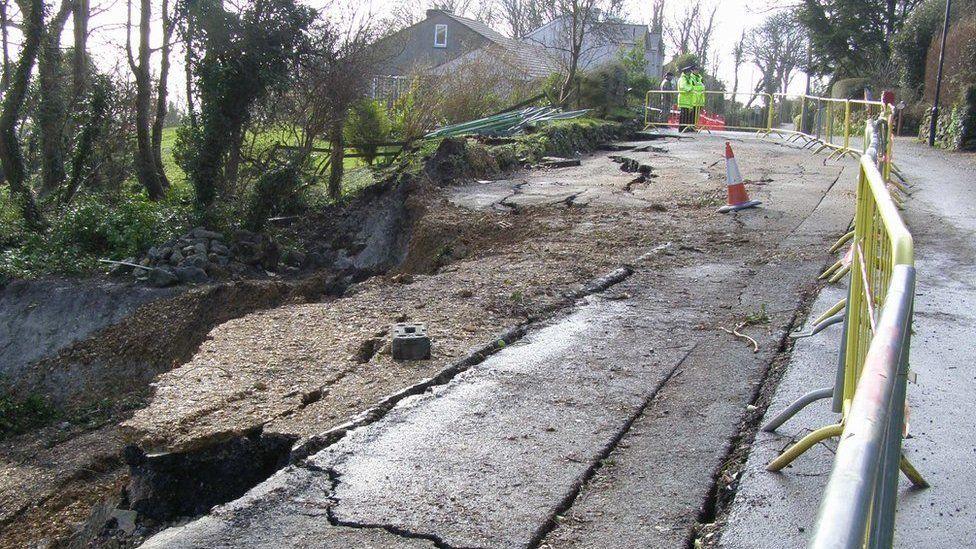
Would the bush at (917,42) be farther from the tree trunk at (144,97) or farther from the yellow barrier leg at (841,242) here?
the tree trunk at (144,97)

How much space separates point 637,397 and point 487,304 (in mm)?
2288

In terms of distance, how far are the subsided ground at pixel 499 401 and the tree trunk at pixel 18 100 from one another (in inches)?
353

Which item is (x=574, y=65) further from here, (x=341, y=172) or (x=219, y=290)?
(x=219, y=290)

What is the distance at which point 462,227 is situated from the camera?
11008 mm

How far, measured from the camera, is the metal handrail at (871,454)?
3.96 ft

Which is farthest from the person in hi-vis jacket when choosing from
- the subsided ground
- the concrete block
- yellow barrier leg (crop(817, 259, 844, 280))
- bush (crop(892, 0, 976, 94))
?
the concrete block

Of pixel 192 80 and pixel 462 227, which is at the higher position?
pixel 192 80

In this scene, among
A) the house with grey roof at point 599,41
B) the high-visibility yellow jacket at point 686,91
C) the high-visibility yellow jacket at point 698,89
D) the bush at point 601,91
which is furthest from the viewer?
the house with grey roof at point 599,41

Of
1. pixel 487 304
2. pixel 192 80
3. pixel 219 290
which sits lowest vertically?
pixel 219 290

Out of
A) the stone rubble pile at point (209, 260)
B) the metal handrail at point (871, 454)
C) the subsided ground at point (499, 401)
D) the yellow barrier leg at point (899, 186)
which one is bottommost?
the stone rubble pile at point (209, 260)

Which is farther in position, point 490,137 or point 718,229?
point 490,137

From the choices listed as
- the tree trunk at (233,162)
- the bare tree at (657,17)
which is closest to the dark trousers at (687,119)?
the tree trunk at (233,162)

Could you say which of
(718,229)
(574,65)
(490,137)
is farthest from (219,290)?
(574,65)

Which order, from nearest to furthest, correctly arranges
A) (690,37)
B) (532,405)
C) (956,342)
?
(532,405)
(956,342)
(690,37)
